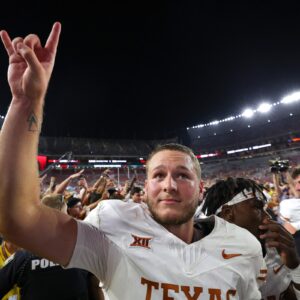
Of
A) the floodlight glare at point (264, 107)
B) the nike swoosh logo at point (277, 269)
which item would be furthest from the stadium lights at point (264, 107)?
the nike swoosh logo at point (277, 269)

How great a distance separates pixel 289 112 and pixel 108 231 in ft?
128

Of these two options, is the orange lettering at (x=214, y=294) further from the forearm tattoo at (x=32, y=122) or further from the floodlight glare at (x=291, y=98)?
the floodlight glare at (x=291, y=98)

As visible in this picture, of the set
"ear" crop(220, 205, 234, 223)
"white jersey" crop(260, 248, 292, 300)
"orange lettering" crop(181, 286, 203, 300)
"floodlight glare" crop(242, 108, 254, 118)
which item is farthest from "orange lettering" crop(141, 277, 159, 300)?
"floodlight glare" crop(242, 108, 254, 118)

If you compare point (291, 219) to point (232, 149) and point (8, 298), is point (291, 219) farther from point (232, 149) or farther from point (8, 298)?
point (232, 149)

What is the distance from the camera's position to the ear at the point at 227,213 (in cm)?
236

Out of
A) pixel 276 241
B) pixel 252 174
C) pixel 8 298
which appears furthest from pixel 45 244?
pixel 252 174

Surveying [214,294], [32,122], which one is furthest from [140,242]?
[32,122]

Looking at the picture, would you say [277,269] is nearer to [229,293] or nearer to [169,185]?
[229,293]

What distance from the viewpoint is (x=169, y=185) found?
1.54 meters

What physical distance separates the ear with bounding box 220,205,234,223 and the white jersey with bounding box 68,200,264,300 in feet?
2.38

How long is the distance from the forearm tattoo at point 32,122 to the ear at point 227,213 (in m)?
1.81

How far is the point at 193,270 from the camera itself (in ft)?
4.59

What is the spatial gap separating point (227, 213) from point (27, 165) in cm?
182

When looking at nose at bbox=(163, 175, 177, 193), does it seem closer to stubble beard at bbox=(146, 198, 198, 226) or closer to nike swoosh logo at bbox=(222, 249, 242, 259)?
stubble beard at bbox=(146, 198, 198, 226)
